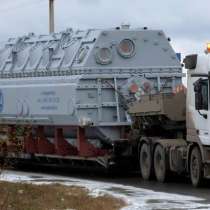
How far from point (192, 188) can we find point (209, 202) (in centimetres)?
366

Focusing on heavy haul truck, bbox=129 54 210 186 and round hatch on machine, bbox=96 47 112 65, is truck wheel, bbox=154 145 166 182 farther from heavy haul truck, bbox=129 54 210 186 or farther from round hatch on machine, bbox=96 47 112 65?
round hatch on machine, bbox=96 47 112 65

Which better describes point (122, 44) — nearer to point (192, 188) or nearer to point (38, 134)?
Answer: point (38, 134)

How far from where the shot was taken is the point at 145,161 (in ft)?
75.0

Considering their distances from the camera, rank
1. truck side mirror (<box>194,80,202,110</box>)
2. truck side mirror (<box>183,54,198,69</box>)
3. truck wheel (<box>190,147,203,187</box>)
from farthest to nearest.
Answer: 1. truck side mirror (<box>183,54,198,69</box>)
2. truck wheel (<box>190,147,203,187</box>)
3. truck side mirror (<box>194,80,202,110</box>)

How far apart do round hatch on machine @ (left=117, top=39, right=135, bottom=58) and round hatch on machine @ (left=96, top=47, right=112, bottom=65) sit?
0.41 meters

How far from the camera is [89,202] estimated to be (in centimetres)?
1525

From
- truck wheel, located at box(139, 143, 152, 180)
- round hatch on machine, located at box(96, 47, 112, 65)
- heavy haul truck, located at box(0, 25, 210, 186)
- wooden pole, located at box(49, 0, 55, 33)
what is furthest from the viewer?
wooden pole, located at box(49, 0, 55, 33)

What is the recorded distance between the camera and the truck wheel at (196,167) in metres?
19.6

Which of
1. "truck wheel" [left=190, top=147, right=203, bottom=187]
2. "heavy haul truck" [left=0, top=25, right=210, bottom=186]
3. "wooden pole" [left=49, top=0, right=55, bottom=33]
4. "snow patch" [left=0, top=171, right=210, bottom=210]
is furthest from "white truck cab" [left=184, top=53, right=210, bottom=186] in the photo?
"wooden pole" [left=49, top=0, right=55, bottom=33]

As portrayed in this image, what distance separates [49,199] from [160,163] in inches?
262

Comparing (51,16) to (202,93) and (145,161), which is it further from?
(202,93)

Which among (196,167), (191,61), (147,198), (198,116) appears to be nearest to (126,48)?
(191,61)

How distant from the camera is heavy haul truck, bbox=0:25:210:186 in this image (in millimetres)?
22344

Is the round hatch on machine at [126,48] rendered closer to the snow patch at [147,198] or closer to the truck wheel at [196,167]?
the truck wheel at [196,167]
